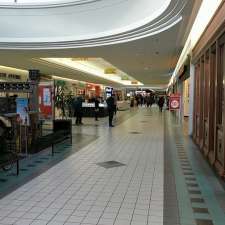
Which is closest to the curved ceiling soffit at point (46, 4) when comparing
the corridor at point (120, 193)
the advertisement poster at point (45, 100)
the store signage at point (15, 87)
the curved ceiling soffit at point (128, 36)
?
the curved ceiling soffit at point (128, 36)

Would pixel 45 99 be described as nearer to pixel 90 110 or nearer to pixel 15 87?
pixel 15 87

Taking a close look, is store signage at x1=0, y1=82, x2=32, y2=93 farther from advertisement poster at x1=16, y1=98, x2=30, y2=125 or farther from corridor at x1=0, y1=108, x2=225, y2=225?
corridor at x1=0, y1=108, x2=225, y2=225

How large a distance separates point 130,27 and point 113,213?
681 cm

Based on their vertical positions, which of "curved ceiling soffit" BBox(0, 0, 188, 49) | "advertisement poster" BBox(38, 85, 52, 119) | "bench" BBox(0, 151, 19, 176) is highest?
"curved ceiling soffit" BBox(0, 0, 188, 49)

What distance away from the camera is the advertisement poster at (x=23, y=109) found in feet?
27.0

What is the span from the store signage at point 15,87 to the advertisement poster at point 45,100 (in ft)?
4.37

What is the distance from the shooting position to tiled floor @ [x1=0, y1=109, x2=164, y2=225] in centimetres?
392

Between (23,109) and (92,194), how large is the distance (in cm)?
414

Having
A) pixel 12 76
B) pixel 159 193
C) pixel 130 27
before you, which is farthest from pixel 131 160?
pixel 12 76

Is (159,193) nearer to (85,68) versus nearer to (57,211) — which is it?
(57,211)

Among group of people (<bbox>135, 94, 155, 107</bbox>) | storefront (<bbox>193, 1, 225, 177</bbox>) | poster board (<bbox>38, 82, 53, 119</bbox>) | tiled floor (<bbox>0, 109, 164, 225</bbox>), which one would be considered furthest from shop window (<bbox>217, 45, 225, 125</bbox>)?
group of people (<bbox>135, 94, 155, 107</bbox>)

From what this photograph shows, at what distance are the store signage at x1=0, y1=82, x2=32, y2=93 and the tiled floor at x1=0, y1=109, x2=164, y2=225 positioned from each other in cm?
210

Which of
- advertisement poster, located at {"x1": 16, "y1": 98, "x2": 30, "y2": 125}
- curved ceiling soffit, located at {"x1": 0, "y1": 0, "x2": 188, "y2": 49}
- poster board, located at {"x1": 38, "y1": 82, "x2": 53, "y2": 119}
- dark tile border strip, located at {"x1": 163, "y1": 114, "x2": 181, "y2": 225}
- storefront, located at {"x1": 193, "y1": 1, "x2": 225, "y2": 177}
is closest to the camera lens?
dark tile border strip, located at {"x1": 163, "y1": 114, "x2": 181, "y2": 225}

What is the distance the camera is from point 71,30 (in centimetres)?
1212
